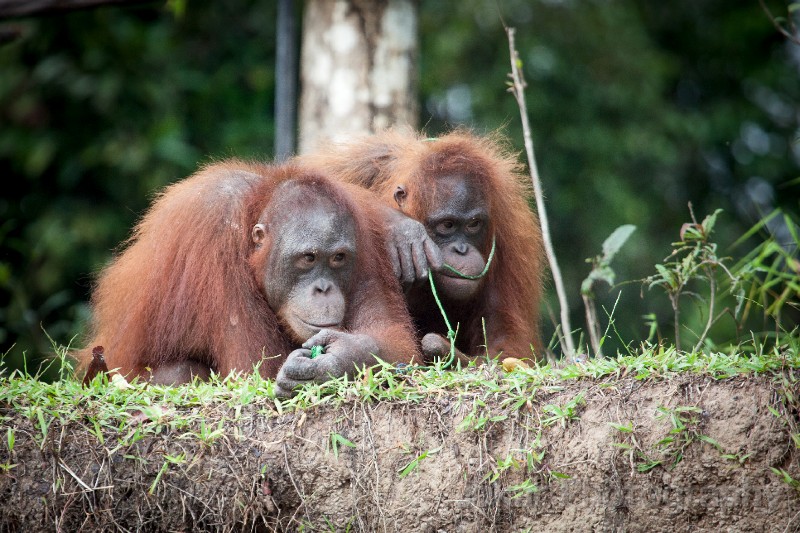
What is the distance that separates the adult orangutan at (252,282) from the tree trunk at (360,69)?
7.36 feet

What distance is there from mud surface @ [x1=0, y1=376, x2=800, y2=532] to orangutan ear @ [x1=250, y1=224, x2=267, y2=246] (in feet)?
2.78

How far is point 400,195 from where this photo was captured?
439 cm

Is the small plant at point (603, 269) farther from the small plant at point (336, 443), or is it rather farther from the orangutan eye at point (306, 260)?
the small plant at point (336, 443)

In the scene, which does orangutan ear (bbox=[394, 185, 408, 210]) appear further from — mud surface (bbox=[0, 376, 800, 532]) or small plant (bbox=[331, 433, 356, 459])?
small plant (bbox=[331, 433, 356, 459])

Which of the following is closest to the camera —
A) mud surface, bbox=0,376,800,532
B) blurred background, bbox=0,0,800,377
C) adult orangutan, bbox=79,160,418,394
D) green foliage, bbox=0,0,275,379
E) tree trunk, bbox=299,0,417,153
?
mud surface, bbox=0,376,800,532

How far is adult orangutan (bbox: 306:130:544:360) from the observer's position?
4.16 m

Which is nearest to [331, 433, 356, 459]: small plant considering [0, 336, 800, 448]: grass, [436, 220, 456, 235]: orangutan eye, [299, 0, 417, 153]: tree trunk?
[0, 336, 800, 448]: grass

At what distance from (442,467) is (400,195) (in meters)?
1.65

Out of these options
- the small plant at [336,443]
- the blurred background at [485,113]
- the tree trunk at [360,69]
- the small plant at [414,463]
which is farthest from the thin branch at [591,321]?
the blurred background at [485,113]

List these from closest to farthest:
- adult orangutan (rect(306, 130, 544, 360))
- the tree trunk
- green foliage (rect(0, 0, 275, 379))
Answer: adult orangutan (rect(306, 130, 544, 360)) < the tree trunk < green foliage (rect(0, 0, 275, 379))

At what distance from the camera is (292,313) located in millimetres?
3709

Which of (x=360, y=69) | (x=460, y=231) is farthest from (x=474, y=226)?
(x=360, y=69)

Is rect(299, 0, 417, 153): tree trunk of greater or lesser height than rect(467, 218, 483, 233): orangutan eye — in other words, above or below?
above

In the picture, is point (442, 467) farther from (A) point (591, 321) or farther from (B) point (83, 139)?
(B) point (83, 139)
